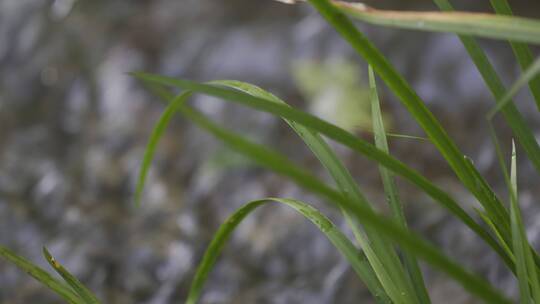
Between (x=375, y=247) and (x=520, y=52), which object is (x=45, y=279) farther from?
(x=520, y=52)

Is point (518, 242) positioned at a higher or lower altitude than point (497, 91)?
lower

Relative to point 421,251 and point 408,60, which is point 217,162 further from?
point 421,251

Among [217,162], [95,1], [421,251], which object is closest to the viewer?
[421,251]

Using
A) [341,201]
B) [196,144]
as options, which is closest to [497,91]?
[341,201]

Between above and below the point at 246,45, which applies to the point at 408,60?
below

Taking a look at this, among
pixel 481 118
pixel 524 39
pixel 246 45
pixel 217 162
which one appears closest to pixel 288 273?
pixel 217 162
